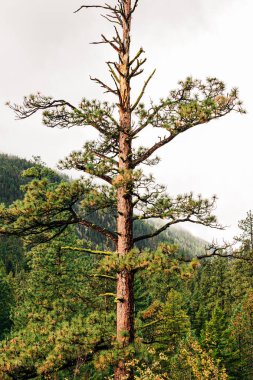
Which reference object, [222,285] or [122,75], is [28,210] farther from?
[222,285]

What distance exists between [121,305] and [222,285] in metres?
36.0

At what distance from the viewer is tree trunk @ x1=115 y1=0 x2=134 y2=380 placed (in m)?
7.37

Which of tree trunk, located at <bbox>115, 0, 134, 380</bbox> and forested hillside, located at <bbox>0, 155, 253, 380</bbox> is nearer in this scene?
forested hillside, located at <bbox>0, 155, 253, 380</bbox>

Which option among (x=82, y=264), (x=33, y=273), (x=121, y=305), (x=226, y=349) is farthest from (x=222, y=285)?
(x=121, y=305)

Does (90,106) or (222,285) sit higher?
(90,106)

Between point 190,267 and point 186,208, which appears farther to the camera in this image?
point 186,208

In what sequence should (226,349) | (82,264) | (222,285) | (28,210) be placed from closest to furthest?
(28,210) < (82,264) < (226,349) < (222,285)

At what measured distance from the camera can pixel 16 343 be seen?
23.6ft

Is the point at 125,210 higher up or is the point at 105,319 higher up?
the point at 125,210

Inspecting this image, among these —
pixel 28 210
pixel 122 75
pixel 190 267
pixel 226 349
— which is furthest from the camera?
pixel 226 349

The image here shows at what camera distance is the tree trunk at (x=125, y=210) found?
737cm

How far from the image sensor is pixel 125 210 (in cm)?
808

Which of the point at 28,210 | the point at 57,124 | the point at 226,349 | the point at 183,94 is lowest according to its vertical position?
the point at 226,349

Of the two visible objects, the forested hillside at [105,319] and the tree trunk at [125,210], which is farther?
the tree trunk at [125,210]
